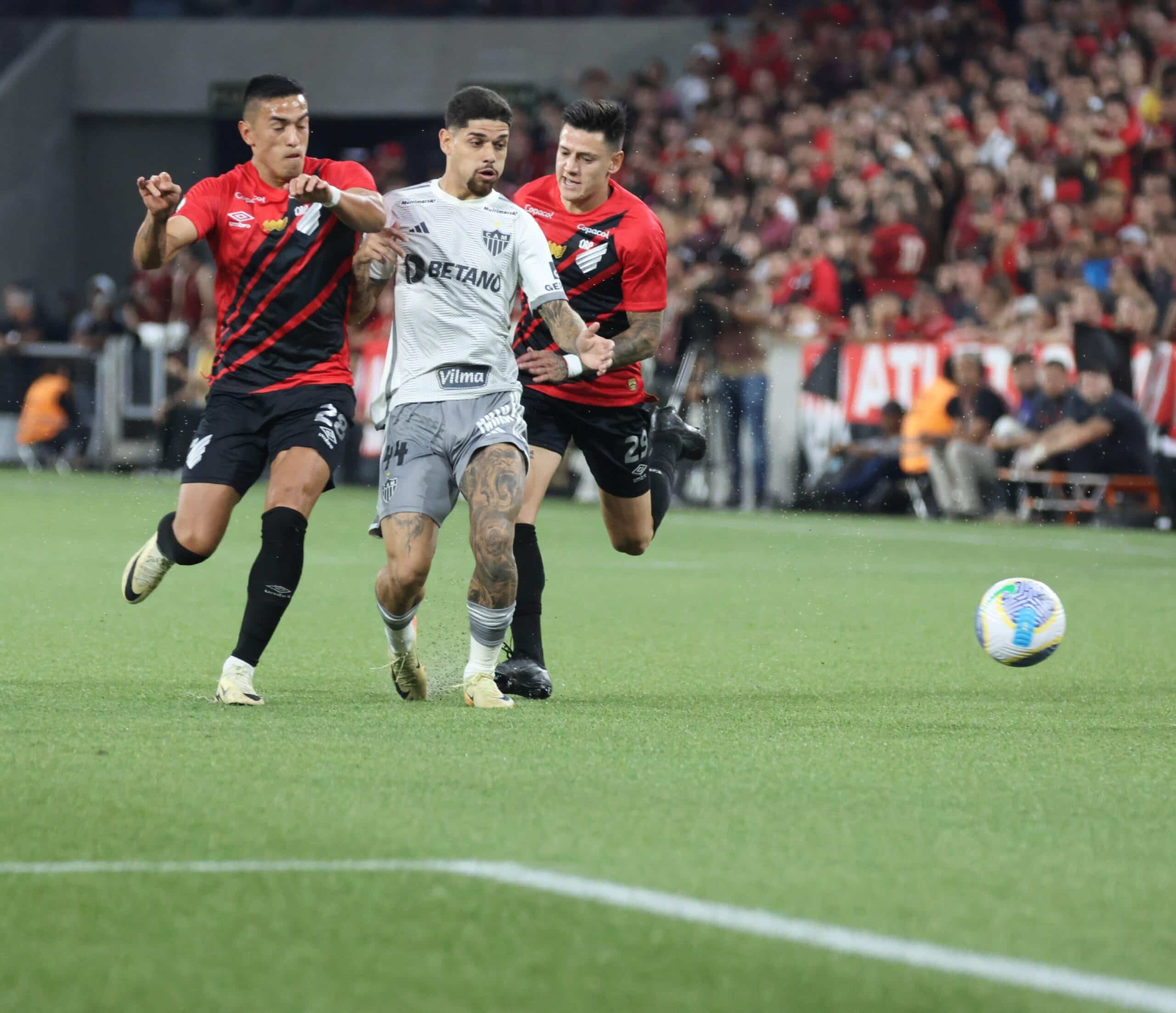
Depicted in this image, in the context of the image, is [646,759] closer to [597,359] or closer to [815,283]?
Result: [597,359]

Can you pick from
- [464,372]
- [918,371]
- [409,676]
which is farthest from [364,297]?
[918,371]

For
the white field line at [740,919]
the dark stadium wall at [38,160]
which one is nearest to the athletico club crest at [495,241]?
the white field line at [740,919]

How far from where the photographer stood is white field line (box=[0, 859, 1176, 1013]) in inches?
139

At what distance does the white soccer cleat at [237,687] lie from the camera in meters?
7.09

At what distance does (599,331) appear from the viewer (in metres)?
8.22

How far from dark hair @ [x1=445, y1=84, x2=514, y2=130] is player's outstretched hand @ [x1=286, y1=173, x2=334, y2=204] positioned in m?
0.53

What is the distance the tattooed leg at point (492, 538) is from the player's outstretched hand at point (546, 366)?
344mm

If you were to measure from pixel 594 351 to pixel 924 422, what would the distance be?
36.5 ft

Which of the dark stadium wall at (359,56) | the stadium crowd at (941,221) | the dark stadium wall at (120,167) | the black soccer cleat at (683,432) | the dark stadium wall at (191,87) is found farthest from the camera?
the dark stadium wall at (120,167)

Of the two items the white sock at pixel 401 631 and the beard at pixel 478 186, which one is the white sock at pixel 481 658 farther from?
the beard at pixel 478 186

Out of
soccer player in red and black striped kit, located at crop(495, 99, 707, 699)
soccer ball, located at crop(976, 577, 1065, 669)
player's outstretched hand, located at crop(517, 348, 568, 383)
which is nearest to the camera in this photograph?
player's outstretched hand, located at crop(517, 348, 568, 383)

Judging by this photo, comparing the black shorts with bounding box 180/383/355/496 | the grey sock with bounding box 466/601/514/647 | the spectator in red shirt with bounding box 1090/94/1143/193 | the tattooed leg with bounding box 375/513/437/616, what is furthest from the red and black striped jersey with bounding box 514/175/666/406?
the spectator in red shirt with bounding box 1090/94/1143/193

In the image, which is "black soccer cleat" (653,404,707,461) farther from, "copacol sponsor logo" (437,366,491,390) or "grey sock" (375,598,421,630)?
"grey sock" (375,598,421,630)

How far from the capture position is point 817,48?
24.6 meters
